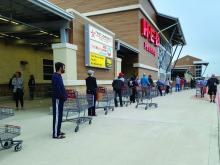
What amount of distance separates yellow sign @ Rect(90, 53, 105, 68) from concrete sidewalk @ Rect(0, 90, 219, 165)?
5.64 metres

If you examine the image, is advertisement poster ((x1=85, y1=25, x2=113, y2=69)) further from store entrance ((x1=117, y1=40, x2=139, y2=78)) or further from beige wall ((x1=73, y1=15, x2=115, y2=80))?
store entrance ((x1=117, y1=40, x2=139, y2=78))

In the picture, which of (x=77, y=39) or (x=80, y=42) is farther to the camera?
(x=80, y=42)

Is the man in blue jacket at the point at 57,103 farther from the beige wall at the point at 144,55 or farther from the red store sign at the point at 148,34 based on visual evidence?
the red store sign at the point at 148,34

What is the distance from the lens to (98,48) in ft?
48.3

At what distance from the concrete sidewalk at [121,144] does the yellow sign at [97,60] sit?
5638 mm

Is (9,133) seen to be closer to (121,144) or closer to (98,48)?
(121,144)

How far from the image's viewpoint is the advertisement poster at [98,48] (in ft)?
43.9

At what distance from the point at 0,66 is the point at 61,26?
8326mm

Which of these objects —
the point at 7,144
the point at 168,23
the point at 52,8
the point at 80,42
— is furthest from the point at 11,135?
the point at 168,23

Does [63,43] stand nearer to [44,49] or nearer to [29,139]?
[29,139]

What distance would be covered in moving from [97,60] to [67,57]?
351 centimetres

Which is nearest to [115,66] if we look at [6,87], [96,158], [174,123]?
[6,87]

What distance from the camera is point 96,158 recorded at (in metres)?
A: 5.07

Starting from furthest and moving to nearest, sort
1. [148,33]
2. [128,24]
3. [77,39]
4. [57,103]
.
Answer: [148,33] < [128,24] < [77,39] < [57,103]
